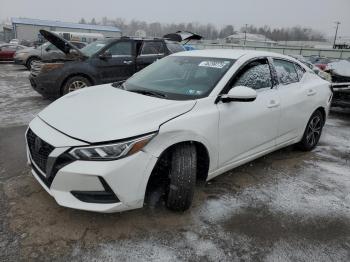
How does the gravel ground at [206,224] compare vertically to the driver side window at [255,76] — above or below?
below

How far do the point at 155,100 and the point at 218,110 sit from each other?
0.63 m

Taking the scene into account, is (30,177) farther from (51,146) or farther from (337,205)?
(337,205)

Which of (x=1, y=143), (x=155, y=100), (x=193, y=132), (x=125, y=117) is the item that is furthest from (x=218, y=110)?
(x=1, y=143)

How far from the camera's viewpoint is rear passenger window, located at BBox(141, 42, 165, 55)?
8711 mm

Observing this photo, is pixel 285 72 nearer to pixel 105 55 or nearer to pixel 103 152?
pixel 103 152

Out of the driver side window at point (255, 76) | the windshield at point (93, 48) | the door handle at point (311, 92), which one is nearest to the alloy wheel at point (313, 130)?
the door handle at point (311, 92)

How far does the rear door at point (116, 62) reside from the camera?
316 inches

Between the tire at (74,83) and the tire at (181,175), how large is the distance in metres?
5.41

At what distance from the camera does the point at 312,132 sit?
507cm

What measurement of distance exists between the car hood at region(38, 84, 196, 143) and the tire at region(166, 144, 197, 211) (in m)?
0.34

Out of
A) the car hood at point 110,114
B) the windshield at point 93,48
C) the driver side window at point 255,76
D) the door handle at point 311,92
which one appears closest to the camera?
the car hood at point 110,114

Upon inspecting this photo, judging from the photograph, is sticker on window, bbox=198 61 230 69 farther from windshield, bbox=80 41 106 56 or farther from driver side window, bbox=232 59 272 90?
windshield, bbox=80 41 106 56

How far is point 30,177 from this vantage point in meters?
3.77

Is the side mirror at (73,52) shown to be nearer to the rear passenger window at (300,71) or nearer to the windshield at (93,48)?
the windshield at (93,48)
